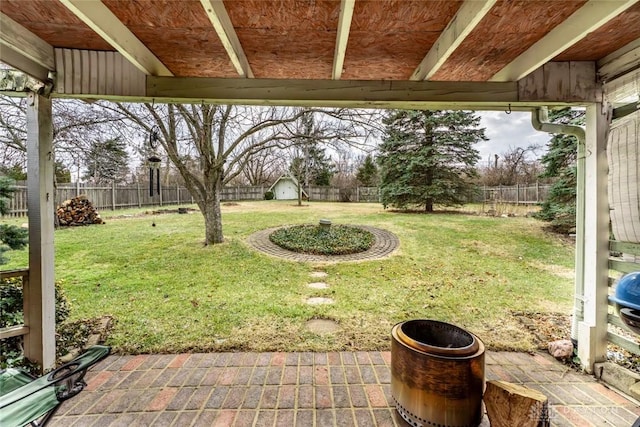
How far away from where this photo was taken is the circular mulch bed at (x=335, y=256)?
19.5 feet

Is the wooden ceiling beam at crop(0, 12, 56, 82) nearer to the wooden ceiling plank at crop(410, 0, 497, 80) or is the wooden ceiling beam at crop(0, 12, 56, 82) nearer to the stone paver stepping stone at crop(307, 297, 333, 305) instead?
A: the wooden ceiling plank at crop(410, 0, 497, 80)

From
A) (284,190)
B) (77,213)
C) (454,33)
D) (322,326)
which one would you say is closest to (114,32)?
(454,33)

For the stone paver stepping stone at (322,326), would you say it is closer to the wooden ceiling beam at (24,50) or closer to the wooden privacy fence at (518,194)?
the wooden ceiling beam at (24,50)

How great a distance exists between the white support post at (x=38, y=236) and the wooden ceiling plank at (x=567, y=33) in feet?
11.4

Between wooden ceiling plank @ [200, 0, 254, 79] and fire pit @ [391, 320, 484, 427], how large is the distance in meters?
2.03

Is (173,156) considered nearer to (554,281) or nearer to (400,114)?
(554,281)

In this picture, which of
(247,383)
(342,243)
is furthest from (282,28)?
(342,243)

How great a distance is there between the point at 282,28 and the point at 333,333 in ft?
8.92

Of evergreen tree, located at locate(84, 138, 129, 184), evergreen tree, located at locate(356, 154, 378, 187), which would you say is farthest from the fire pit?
evergreen tree, located at locate(356, 154, 378, 187)

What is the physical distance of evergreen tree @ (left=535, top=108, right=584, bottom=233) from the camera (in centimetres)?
645

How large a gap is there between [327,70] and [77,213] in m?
9.79

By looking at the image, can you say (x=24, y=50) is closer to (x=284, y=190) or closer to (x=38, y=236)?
(x=38, y=236)

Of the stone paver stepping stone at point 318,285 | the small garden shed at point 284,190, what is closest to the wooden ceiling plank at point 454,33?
the stone paver stepping stone at point 318,285

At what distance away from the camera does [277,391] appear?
201 cm
